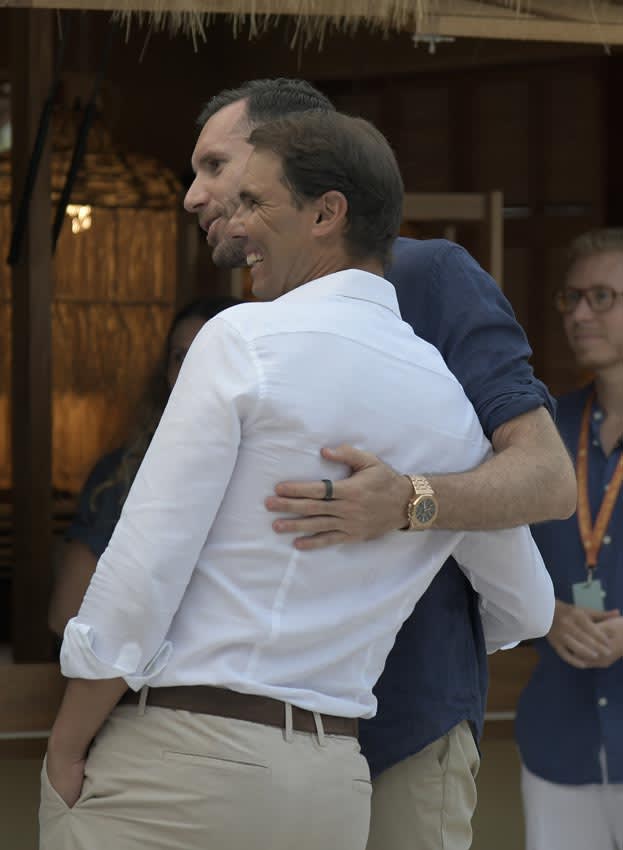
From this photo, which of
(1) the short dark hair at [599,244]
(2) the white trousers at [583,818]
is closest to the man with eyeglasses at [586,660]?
(2) the white trousers at [583,818]

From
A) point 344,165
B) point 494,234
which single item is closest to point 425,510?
point 344,165

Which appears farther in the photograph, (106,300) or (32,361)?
(106,300)

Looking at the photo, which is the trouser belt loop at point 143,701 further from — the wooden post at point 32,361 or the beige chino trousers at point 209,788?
the wooden post at point 32,361

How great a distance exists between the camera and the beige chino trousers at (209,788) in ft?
5.70

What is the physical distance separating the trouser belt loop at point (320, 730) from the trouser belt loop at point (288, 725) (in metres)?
0.03

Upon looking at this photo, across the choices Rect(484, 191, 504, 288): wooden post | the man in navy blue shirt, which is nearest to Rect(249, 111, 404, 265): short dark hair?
the man in navy blue shirt

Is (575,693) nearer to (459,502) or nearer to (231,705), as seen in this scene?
(459,502)

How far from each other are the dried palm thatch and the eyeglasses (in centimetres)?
202

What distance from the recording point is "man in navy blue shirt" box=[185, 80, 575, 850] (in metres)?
1.95

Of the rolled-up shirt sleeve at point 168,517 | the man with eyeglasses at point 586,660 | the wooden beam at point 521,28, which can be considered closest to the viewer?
the rolled-up shirt sleeve at point 168,517

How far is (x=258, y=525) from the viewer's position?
1734 mm

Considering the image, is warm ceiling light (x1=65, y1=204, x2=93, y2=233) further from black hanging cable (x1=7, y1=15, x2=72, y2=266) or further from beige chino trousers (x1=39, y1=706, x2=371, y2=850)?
beige chino trousers (x1=39, y1=706, x2=371, y2=850)

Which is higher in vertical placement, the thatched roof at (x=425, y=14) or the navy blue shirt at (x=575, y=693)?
the thatched roof at (x=425, y=14)

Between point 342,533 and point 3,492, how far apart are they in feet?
11.6
